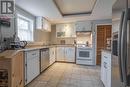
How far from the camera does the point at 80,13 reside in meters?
4.89

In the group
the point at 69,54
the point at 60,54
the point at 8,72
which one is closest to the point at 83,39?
the point at 69,54

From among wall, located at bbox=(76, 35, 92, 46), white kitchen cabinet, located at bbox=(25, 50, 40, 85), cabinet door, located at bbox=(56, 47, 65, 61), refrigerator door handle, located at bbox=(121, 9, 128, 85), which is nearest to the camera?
refrigerator door handle, located at bbox=(121, 9, 128, 85)

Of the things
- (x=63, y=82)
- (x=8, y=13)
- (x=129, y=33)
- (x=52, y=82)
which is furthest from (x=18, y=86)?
(x=129, y=33)

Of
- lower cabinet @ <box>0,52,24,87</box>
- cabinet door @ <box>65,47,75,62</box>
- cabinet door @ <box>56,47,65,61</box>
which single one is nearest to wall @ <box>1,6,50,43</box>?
cabinet door @ <box>56,47,65,61</box>

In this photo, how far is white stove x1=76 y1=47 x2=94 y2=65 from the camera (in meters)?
5.57

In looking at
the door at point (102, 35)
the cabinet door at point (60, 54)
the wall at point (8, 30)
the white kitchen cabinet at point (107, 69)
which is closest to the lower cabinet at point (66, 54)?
the cabinet door at point (60, 54)

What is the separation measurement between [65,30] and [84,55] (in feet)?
5.79

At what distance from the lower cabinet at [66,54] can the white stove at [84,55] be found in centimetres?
42

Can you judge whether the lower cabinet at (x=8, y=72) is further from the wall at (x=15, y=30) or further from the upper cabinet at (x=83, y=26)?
the upper cabinet at (x=83, y=26)

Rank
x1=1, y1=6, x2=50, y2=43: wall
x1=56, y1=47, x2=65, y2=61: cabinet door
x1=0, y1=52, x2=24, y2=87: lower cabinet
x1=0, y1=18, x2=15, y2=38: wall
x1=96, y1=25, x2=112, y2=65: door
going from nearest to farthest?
x1=0, y1=52, x2=24, y2=87: lower cabinet → x1=0, y1=18, x2=15, y2=38: wall → x1=1, y1=6, x2=50, y2=43: wall → x1=96, y1=25, x2=112, y2=65: door → x1=56, y1=47, x2=65, y2=61: cabinet door

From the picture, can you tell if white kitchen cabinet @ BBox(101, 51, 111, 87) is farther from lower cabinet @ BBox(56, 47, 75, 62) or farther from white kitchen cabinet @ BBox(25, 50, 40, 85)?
lower cabinet @ BBox(56, 47, 75, 62)

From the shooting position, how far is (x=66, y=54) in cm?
618

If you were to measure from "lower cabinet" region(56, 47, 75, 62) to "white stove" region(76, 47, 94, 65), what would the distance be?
424mm

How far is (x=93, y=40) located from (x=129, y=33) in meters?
4.78
